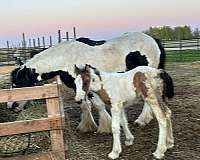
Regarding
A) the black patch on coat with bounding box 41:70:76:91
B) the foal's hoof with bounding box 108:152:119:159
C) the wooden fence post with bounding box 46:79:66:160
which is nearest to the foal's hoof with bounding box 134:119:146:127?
the black patch on coat with bounding box 41:70:76:91

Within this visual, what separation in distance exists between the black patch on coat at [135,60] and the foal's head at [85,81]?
69.2 inches

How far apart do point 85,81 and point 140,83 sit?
823mm

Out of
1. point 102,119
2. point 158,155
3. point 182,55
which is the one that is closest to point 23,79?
point 102,119

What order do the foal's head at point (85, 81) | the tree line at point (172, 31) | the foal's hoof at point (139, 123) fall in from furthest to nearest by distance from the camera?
the tree line at point (172, 31) → the foal's hoof at point (139, 123) → the foal's head at point (85, 81)

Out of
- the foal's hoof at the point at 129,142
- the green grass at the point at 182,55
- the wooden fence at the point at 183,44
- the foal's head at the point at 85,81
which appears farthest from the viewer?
the wooden fence at the point at 183,44

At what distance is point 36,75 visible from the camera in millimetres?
7152

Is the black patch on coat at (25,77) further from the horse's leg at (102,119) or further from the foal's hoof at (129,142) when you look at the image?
the foal's hoof at (129,142)

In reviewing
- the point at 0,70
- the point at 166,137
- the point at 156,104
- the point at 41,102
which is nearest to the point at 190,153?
the point at 166,137

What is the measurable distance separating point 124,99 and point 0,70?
368cm

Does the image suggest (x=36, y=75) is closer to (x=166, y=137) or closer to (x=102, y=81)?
(x=102, y=81)

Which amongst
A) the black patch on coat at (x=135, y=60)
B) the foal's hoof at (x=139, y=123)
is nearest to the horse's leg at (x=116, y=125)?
the foal's hoof at (x=139, y=123)

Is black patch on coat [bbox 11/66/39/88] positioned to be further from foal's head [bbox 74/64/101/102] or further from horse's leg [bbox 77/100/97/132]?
foal's head [bbox 74/64/101/102]

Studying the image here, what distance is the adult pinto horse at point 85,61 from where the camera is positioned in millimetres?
7078

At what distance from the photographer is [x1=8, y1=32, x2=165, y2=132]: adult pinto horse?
708 cm
